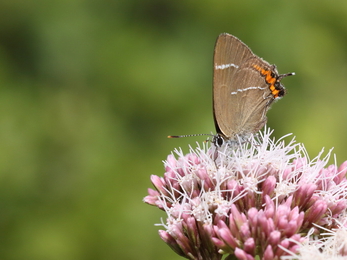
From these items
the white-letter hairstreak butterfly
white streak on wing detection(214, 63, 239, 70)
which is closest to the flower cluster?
the white-letter hairstreak butterfly

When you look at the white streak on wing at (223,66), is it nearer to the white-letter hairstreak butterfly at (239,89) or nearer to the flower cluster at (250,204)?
the white-letter hairstreak butterfly at (239,89)

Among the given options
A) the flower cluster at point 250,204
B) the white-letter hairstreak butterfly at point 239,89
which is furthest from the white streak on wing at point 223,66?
the flower cluster at point 250,204

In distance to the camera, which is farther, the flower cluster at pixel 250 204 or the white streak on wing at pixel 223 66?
the white streak on wing at pixel 223 66

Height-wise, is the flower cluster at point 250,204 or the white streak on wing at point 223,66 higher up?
the white streak on wing at point 223,66

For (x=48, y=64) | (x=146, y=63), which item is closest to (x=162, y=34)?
(x=146, y=63)

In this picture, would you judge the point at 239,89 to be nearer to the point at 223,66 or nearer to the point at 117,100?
the point at 223,66

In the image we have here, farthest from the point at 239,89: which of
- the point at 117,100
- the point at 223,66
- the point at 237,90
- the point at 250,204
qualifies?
the point at 117,100

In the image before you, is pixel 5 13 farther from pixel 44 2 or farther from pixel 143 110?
pixel 143 110
